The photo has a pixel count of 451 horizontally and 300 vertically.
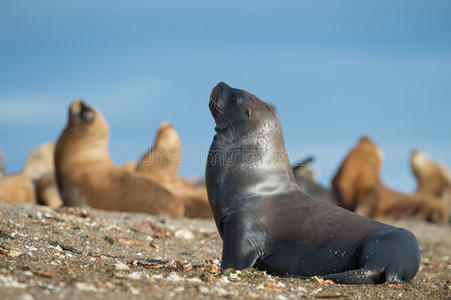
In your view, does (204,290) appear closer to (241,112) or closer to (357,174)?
(241,112)

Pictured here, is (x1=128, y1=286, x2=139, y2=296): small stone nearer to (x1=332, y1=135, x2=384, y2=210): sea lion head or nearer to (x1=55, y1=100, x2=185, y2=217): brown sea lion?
(x1=55, y1=100, x2=185, y2=217): brown sea lion

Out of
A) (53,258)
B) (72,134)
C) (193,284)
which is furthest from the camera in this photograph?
(72,134)

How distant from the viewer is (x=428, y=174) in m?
27.4

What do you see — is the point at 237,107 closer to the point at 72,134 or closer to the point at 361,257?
the point at 361,257

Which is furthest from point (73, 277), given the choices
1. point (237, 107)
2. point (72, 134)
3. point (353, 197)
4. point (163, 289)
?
point (353, 197)

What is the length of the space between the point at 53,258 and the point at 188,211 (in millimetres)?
9607

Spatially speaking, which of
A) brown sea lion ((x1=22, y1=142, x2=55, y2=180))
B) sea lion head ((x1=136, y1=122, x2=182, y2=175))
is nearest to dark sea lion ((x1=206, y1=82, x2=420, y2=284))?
sea lion head ((x1=136, y1=122, x2=182, y2=175))

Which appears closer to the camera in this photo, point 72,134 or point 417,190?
point 72,134

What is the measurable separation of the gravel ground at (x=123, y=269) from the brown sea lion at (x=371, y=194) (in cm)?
1139

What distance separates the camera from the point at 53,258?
5.40 metres

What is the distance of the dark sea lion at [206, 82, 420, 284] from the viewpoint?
5.71 metres

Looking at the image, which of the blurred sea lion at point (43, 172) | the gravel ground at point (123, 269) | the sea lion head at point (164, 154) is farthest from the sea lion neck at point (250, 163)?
the blurred sea lion at point (43, 172)

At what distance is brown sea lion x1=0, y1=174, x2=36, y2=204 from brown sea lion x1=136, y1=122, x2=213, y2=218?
11.3 ft

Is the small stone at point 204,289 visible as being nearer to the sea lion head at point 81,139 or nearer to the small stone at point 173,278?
the small stone at point 173,278
